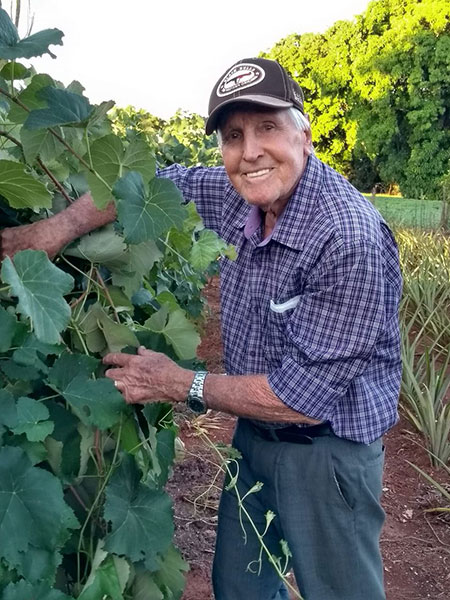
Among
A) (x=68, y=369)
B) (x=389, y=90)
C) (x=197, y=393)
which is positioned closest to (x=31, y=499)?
(x=68, y=369)

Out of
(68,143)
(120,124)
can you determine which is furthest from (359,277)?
(120,124)

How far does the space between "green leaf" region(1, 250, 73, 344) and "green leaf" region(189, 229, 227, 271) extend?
48 cm

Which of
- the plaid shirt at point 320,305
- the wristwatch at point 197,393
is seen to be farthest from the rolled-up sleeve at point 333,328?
the wristwatch at point 197,393

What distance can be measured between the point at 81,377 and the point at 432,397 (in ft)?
11.9

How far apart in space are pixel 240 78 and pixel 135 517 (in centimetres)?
121

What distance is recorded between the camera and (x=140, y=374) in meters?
1.42

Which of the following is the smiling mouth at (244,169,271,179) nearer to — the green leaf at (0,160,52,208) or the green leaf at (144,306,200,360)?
the green leaf at (144,306,200,360)

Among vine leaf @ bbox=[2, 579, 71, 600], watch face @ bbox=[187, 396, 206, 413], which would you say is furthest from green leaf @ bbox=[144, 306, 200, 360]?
vine leaf @ bbox=[2, 579, 71, 600]

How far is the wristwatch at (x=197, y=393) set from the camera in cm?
185

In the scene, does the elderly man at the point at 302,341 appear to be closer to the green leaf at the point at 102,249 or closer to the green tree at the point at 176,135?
the green leaf at the point at 102,249

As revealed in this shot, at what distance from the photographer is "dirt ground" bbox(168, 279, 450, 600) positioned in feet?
11.3

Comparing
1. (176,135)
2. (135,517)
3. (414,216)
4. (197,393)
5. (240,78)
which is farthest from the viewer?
(414,216)

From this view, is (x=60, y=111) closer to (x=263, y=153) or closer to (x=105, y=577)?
(x=105, y=577)

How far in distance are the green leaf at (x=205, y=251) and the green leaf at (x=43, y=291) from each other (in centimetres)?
48
